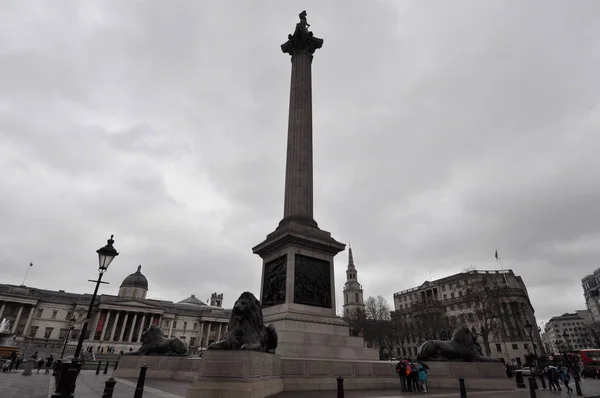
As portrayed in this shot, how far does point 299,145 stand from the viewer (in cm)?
2091

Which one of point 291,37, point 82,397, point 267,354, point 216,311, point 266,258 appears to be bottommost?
point 82,397

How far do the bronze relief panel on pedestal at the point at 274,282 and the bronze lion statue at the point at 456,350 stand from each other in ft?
25.0

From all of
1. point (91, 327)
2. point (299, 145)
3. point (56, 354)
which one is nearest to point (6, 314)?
point (91, 327)

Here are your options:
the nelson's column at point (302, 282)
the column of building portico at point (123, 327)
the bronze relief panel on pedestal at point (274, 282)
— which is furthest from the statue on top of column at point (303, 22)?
the column of building portico at point (123, 327)

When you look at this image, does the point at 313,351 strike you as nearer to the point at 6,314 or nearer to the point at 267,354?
the point at 267,354

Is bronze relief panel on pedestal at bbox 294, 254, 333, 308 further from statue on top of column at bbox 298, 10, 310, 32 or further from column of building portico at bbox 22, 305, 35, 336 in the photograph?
column of building portico at bbox 22, 305, 35, 336

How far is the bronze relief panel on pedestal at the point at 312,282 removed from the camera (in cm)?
1537

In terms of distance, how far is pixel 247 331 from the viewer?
389 inches

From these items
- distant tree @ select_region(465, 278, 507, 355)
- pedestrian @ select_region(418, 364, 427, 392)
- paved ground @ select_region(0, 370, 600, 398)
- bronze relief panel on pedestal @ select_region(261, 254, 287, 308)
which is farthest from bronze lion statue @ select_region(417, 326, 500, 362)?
distant tree @ select_region(465, 278, 507, 355)

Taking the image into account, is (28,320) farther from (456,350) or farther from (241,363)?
Answer: (456,350)

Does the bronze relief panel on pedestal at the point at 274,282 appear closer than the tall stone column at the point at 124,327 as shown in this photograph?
Yes

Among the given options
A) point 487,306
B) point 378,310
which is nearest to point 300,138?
point 487,306

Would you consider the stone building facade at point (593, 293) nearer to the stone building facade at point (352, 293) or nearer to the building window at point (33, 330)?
the stone building facade at point (352, 293)

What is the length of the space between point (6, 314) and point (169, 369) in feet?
323
